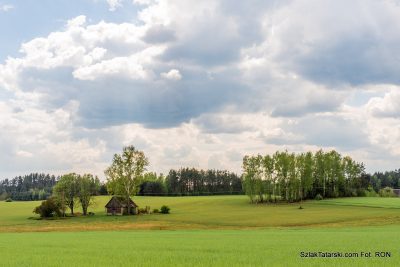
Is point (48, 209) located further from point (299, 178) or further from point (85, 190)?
point (299, 178)

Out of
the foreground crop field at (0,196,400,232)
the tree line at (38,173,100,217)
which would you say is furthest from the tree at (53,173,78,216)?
the foreground crop field at (0,196,400,232)

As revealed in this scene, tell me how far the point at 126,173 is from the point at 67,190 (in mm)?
14856

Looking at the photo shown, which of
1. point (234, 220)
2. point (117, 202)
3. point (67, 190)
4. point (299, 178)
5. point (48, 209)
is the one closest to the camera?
point (234, 220)

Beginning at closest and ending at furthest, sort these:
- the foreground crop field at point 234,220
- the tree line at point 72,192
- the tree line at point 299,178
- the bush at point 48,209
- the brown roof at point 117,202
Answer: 1. the foreground crop field at point 234,220
2. the bush at point 48,209
3. the tree line at point 72,192
4. the brown roof at point 117,202
5. the tree line at point 299,178

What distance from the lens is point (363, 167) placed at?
16388cm

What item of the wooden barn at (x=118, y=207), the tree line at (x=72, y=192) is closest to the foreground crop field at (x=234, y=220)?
the wooden barn at (x=118, y=207)

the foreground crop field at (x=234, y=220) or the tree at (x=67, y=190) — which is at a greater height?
the tree at (x=67, y=190)

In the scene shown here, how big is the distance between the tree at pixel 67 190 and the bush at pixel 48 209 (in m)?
2.12

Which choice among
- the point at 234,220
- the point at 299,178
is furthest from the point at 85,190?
the point at 299,178

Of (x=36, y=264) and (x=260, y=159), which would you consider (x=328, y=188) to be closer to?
(x=260, y=159)

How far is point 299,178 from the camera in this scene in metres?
146

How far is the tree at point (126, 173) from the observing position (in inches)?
4222

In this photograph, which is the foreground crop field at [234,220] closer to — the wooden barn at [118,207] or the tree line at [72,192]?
the wooden barn at [118,207]

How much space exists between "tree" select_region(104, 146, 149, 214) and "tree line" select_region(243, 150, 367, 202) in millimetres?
44451
